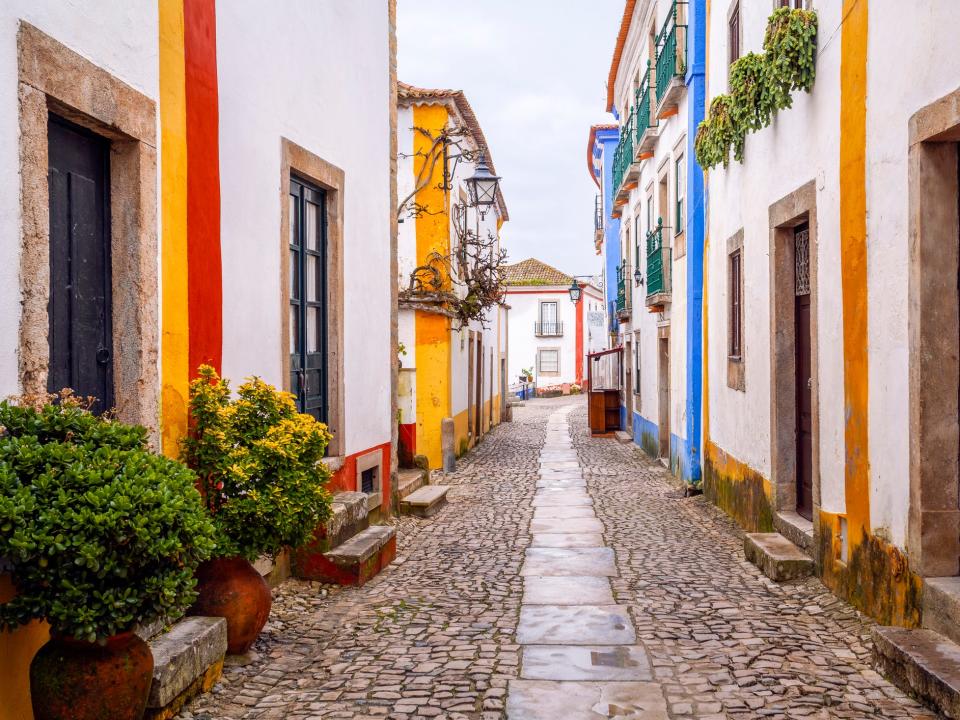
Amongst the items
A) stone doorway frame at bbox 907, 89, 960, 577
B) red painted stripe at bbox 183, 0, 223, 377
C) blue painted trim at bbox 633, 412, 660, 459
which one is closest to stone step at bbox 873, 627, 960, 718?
stone doorway frame at bbox 907, 89, 960, 577

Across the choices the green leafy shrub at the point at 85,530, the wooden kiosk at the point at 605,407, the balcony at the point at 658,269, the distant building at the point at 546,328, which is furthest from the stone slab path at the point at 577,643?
the distant building at the point at 546,328

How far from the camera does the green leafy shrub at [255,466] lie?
4680 millimetres

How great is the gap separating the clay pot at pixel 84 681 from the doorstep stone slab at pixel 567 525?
5982 millimetres

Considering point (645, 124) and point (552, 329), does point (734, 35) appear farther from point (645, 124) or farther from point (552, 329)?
point (552, 329)

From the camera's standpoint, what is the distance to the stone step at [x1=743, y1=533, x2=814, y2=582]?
A: 21.0 feet

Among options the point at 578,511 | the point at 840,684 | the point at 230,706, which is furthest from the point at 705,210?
the point at 230,706

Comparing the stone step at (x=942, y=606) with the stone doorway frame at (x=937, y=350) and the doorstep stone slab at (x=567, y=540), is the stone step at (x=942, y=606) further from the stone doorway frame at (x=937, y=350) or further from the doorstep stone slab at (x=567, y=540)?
the doorstep stone slab at (x=567, y=540)

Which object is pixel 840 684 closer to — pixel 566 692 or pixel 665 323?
pixel 566 692

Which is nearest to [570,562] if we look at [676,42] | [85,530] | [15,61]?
[85,530]

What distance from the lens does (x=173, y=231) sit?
4.93 meters

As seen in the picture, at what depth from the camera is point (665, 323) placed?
14.7 m

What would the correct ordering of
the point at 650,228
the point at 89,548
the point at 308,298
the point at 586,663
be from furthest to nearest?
the point at 650,228, the point at 308,298, the point at 586,663, the point at 89,548

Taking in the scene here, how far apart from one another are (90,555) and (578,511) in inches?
306

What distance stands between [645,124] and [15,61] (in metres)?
13.3
